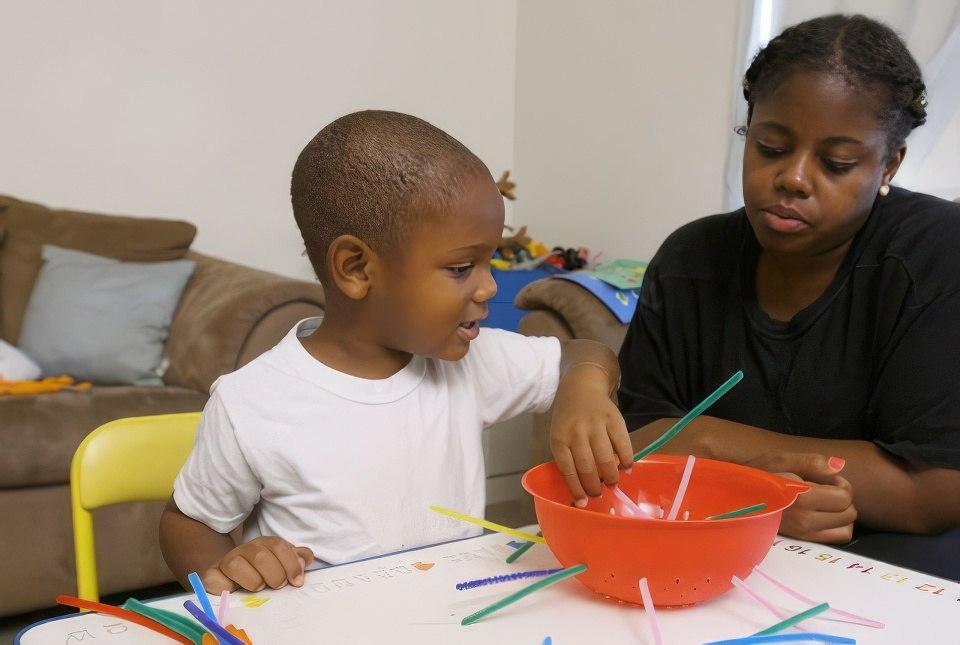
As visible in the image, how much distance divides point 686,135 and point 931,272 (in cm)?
233

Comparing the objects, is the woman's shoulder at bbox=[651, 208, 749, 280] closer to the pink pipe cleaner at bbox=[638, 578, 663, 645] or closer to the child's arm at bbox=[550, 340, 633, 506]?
the child's arm at bbox=[550, 340, 633, 506]

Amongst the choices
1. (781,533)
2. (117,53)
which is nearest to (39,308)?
(117,53)

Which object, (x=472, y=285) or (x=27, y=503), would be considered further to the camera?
(x=27, y=503)

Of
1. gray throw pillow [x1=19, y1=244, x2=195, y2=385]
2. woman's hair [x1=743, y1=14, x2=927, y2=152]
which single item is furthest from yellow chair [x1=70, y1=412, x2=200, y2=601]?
gray throw pillow [x1=19, y1=244, x2=195, y2=385]

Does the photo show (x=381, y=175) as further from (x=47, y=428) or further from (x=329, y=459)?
(x=47, y=428)

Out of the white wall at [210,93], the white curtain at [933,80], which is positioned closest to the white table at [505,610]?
the white curtain at [933,80]

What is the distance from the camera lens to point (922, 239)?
3.89ft

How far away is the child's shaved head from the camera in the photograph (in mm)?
949

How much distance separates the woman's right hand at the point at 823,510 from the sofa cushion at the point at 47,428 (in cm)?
183

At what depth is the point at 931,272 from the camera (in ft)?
3.79

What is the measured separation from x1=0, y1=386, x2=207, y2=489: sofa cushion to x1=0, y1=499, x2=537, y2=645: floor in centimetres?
34

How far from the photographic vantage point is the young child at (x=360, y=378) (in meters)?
0.94

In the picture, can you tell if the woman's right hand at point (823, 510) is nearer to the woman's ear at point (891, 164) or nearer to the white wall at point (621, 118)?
the woman's ear at point (891, 164)

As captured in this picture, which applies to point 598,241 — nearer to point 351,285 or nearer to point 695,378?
point 695,378
